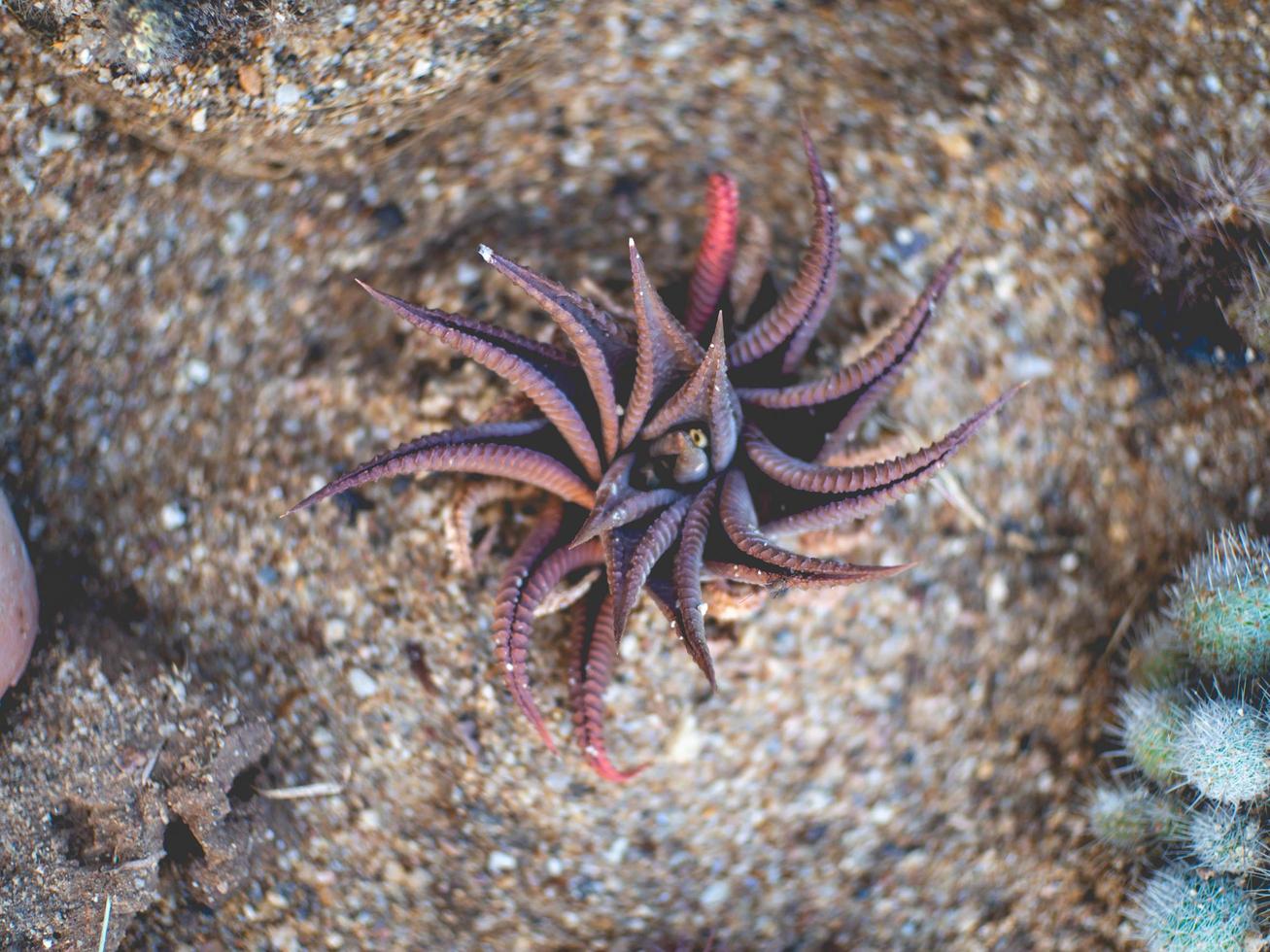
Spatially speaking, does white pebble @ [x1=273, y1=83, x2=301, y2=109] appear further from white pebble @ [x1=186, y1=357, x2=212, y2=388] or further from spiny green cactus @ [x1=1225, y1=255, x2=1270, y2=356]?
spiny green cactus @ [x1=1225, y1=255, x2=1270, y2=356]

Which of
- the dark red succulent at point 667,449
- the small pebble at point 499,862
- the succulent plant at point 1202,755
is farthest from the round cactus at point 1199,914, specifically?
the small pebble at point 499,862

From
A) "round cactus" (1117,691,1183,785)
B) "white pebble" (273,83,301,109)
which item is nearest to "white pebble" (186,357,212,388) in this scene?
"white pebble" (273,83,301,109)

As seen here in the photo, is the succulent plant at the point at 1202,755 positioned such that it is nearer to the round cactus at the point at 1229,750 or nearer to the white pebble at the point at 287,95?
the round cactus at the point at 1229,750

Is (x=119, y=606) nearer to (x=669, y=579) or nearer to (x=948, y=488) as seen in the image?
(x=669, y=579)

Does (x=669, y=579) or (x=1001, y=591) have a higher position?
(x=669, y=579)

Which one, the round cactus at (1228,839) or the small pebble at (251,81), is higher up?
the small pebble at (251,81)

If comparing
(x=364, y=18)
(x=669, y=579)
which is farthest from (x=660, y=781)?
(x=364, y=18)
